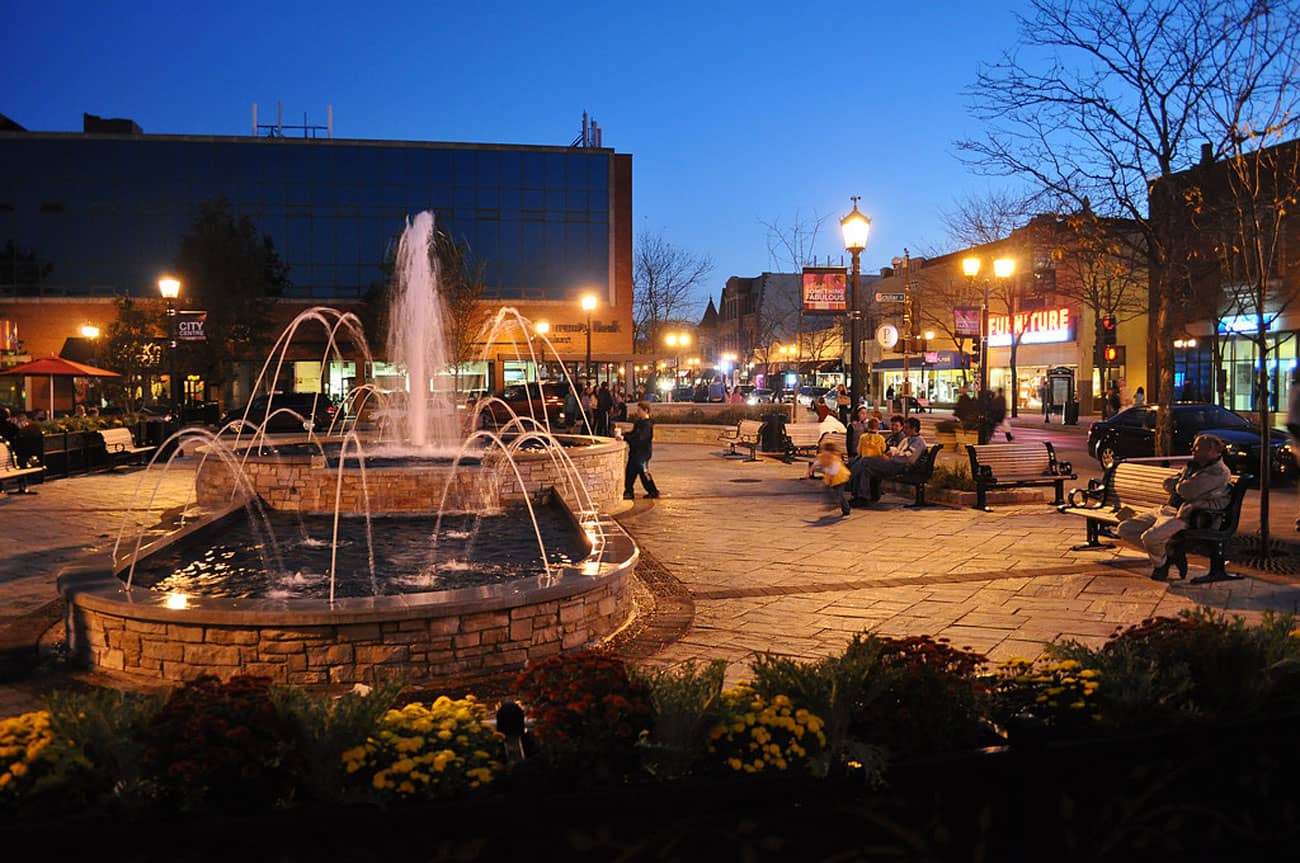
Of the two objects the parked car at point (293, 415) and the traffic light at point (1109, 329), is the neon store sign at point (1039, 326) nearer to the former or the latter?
the traffic light at point (1109, 329)

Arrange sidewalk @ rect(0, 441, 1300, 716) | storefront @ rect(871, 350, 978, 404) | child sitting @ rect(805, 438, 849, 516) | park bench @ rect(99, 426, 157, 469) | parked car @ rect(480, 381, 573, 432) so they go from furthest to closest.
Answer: storefront @ rect(871, 350, 978, 404) → parked car @ rect(480, 381, 573, 432) → park bench @ rect(99, 426, 157, 469) → child sitting @ rect(805, 438, 849, 516) → sidewalk @ rect(0, 441, 1300, 716)

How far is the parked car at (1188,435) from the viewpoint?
55.4 feet

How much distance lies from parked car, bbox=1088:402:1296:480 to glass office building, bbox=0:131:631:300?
112 feet

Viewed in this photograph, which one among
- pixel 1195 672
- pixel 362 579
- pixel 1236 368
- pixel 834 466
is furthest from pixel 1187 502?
pixel 1236 368

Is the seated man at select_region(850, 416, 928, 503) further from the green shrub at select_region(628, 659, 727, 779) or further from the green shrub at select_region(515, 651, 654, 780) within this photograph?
the green shrub at select_region(515, 651, 654, 780)

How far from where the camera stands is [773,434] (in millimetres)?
21703

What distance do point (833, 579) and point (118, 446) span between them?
1828 cm

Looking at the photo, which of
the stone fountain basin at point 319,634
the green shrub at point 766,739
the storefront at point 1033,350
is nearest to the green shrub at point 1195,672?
the green shrub at point 766,739

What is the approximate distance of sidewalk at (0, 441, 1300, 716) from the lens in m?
6.87

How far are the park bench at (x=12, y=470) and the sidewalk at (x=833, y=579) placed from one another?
75 centimetres

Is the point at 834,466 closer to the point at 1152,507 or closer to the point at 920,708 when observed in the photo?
the point at 1152,507

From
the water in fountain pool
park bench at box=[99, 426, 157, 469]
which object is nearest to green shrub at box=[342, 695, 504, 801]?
the water in fountain pool

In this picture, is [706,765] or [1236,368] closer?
[706,765]

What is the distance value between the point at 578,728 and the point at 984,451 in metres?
11.8
